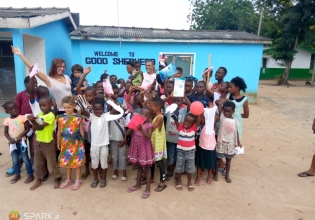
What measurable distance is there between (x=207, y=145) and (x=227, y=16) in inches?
830

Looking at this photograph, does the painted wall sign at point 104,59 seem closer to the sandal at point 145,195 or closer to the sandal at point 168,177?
the sandal at point 168,177

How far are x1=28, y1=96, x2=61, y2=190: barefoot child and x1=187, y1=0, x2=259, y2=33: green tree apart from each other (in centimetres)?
2131

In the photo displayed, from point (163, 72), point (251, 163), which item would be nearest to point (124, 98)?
point (163, 72)

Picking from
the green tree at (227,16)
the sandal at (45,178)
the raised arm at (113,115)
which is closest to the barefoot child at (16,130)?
the sandal at (45,178)

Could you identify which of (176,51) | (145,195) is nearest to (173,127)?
(145,195)

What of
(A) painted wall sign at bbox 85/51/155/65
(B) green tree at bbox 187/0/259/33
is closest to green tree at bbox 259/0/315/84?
(B) green tree at bbox 187/0/259/33

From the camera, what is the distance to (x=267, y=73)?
23562mm

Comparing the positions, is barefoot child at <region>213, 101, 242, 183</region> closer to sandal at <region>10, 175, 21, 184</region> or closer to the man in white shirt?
the man in white shirt

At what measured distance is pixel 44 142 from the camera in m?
2.94

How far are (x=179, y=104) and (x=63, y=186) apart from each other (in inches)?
73.1

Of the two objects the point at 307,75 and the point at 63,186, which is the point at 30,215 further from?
the point at 307,75

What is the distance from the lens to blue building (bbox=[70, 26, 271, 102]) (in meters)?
8.01

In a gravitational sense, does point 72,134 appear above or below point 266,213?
above

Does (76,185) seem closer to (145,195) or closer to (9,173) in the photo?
(145,195)
